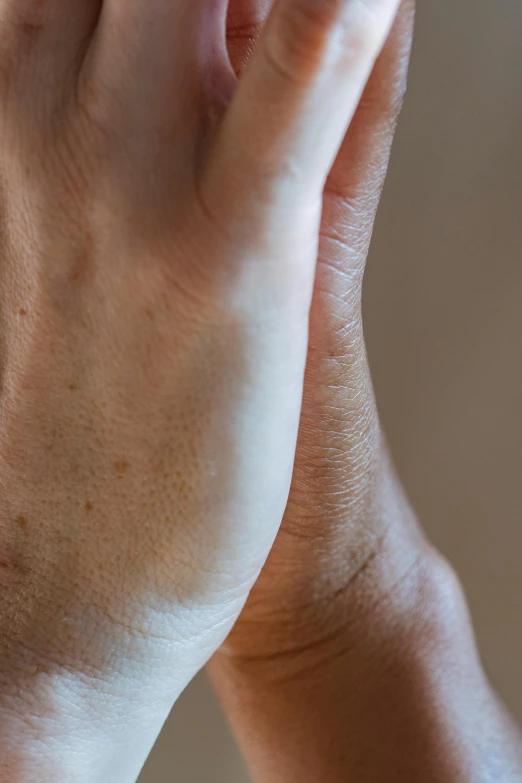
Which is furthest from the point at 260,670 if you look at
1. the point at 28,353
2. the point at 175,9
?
the point at 175,9

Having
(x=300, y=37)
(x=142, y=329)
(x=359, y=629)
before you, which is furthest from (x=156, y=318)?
(x=359, y=629)

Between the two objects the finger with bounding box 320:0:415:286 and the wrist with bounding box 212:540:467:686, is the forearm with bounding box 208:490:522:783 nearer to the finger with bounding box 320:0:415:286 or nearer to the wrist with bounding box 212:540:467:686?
the wrist with bounding box 212:540:467:686

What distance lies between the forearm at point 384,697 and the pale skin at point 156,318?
124 millimetres

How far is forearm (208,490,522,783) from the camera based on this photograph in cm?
45

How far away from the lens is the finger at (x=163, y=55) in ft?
0.89

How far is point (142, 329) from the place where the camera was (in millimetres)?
292

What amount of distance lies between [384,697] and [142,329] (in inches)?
11.8

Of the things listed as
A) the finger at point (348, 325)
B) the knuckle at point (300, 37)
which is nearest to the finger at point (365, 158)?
the finger at point (348, 325)

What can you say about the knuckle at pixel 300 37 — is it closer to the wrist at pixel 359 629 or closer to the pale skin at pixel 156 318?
the pale skin at pixel 156 318

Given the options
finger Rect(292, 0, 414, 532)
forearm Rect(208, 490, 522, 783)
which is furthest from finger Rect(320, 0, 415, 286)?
forearm Rect(208, 490, 522, 783)

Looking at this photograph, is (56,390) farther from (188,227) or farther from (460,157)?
(460,157)

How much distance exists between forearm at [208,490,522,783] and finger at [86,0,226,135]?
315 millimetres

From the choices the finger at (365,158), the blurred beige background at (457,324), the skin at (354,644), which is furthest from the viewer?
the blurred beige background at (457,324)

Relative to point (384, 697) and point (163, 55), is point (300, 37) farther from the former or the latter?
point (384, 697)
